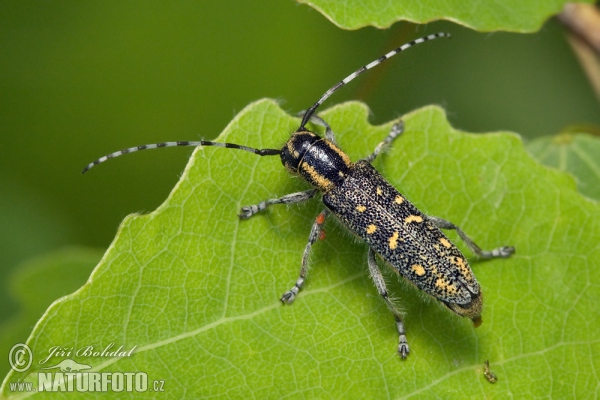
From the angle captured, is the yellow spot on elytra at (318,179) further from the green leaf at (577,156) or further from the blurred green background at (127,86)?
the green leaf at (577,156)

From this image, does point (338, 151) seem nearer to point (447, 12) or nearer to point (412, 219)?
point (412, 219)

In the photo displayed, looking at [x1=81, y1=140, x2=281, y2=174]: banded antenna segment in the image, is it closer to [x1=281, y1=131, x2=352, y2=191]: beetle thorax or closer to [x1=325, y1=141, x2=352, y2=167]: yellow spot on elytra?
[x1=281, y1=131, x2=352, y2=191]: beetle thorax

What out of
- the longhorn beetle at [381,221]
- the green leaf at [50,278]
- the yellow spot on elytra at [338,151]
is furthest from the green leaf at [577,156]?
the green leaf at [50,278]

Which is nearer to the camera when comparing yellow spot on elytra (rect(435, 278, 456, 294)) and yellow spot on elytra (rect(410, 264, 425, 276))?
yellow spot on elytra (rect(435, 278, 456, 294))

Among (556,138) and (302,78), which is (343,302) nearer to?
(556,138)

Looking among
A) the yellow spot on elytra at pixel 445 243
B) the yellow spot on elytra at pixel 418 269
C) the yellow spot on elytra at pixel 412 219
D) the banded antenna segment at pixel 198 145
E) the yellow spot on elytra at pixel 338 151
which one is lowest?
the yellow spot on elytra at pixel 418 269

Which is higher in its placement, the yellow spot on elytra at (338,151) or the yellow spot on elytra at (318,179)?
the yellow spot on elytra at (338,151)

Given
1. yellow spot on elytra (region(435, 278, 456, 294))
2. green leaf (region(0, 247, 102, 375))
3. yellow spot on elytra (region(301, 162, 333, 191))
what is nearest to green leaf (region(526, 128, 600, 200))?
yellow spot on elytra (region(435, 278, 456, 294))

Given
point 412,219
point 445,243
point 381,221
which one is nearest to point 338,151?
point 381,221
